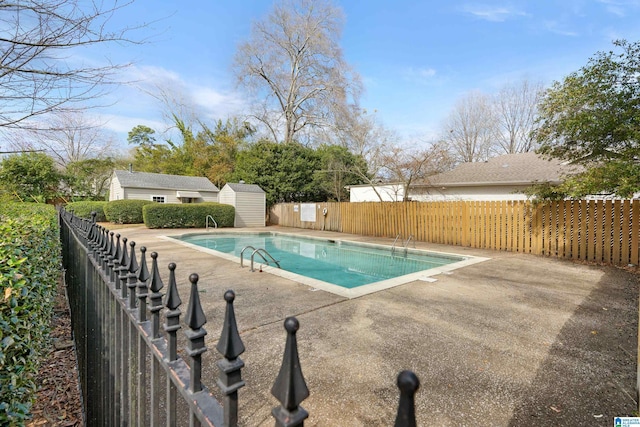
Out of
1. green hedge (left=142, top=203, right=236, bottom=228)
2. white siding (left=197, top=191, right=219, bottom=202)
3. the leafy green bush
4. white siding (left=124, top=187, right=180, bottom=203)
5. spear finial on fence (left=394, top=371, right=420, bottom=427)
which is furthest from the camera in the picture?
white siding (left=197, top=191, right=219, bottom=202)

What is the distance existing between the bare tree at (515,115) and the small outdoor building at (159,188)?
23.4 m

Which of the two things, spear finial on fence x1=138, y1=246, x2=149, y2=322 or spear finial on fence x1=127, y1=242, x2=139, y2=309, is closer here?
spear finial on fence x1=138, y1=246, x2=149, y2=322

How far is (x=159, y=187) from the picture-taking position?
19.8 m

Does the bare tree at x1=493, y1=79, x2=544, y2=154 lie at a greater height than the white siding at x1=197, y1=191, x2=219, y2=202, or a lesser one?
greater

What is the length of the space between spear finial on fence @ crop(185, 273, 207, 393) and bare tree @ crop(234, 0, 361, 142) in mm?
25064

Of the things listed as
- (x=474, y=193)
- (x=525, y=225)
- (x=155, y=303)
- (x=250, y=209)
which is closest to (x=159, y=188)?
(x=250, y=209)

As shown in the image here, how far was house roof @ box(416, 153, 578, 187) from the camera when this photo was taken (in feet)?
42.4

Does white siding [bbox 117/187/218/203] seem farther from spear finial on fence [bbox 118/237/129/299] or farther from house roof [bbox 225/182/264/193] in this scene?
spear finial on fence [bbox 118/237/129/299]

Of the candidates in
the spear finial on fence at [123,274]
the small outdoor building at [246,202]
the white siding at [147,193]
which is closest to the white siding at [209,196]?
the white siding at [147,193]

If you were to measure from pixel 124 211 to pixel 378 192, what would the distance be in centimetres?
1515

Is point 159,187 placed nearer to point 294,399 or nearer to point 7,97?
point 7,97

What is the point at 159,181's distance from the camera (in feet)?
67.0

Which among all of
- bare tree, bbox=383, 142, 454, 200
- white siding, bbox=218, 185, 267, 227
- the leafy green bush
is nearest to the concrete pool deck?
bare tree, bbox=383, 142, 454, 200

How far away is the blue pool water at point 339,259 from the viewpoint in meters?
7.68
